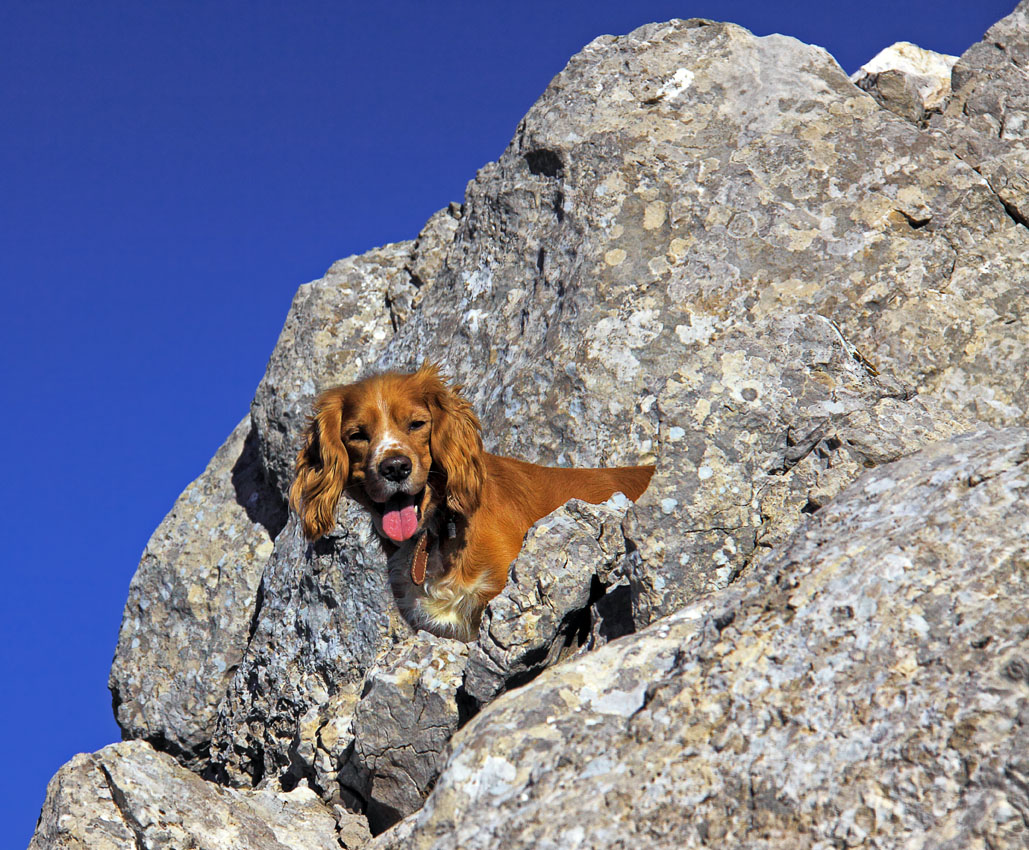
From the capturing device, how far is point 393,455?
6555mm

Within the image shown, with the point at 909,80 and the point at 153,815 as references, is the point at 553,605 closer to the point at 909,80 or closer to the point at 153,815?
the point at 153,815

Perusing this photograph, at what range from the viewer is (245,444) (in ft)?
34.5

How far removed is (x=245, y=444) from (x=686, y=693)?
26.3 ft

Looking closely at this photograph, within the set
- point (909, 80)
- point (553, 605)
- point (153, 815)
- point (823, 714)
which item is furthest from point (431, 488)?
point (909, 80)

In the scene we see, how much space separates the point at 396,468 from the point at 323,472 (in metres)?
0.63

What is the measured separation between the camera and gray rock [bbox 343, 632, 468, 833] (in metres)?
5.17

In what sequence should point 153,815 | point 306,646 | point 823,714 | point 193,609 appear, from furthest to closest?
point 193,609
point 306,646
point 153,815
point 823,714

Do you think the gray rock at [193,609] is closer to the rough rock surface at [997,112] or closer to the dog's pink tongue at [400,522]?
the dog's pink tongue at [400,522]

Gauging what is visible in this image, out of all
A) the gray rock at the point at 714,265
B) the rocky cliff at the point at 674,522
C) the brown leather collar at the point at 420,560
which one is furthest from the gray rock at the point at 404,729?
the gray rock at the point at 714,265

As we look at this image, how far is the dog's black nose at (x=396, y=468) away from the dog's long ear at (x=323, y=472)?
1.31 ft

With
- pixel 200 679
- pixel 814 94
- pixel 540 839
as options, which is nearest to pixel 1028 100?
pixel 814 94

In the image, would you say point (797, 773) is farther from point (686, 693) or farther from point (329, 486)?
point (329, 486)

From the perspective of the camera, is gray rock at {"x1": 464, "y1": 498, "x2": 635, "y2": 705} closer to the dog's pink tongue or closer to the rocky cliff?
the rocky cliff

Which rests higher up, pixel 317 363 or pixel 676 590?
A: pixel 317 363
